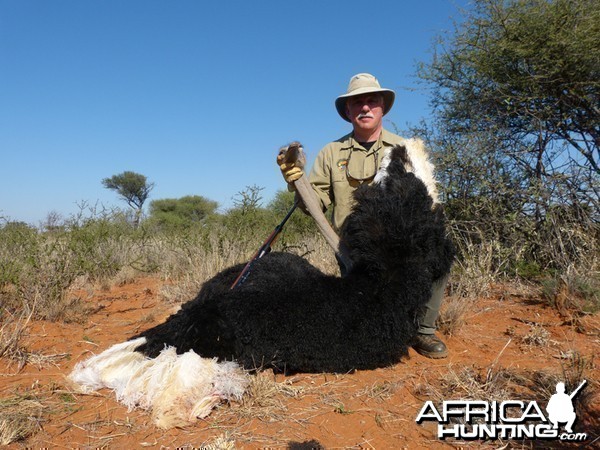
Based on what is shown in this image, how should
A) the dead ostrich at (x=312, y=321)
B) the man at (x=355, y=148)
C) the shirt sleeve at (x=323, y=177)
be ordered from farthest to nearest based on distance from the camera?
the shirt sleeve at (x=323, y=177), the man at (x=355, y=148), the dead ostrich at (x=312, y=321)

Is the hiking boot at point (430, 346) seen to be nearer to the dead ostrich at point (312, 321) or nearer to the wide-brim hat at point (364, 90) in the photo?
the dead ostrich at point (312, 321)

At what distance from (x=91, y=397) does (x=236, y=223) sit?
4.17m

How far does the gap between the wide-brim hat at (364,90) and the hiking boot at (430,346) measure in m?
2.13

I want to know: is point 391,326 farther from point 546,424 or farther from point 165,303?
point 165,303

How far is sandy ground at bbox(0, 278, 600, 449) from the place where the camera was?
226 centimetres

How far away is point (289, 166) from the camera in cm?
328

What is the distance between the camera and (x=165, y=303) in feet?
16.7

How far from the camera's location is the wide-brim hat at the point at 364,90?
12.7 feet

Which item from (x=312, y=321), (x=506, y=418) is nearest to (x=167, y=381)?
(x=312, y=321)

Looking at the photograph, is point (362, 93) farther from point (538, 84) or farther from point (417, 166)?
point (538, 84)

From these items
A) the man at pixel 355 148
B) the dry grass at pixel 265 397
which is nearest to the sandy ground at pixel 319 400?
the dry grass at pixel 265 397

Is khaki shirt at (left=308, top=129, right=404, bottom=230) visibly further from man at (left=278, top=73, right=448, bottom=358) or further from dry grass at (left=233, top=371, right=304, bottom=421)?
dry grass at (left=233, top=371, right=304, bottom=421)

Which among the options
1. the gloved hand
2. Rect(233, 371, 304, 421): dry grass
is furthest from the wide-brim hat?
Rect(233, 371, 304, 421): dry grass

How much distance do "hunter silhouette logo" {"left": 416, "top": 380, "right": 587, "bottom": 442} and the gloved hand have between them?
1.79 m
